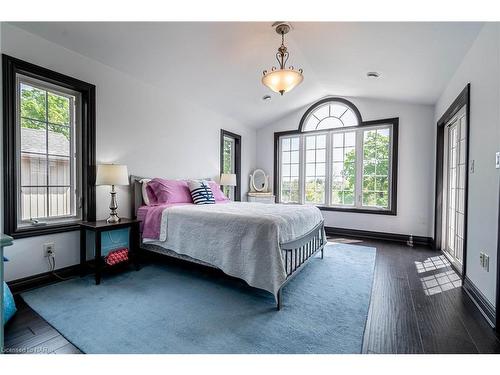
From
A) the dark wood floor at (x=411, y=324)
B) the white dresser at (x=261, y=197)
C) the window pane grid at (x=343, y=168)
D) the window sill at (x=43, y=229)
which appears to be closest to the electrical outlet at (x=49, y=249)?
the window sill at (x=43, y=229)

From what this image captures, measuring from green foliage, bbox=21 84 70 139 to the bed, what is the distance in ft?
4.25

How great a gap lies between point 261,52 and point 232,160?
2.61 meters

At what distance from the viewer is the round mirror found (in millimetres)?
5840

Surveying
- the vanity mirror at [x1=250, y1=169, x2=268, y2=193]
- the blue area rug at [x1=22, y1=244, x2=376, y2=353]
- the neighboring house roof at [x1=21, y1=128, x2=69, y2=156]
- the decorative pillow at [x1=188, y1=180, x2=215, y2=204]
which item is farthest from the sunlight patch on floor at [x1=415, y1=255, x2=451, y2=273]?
the neighboring house roof at [x1=21, y1=128, x2=69, y2=156]

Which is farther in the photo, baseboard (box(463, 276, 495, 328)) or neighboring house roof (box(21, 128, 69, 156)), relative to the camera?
neighboring house roof (box(21, 128, 69, 156))

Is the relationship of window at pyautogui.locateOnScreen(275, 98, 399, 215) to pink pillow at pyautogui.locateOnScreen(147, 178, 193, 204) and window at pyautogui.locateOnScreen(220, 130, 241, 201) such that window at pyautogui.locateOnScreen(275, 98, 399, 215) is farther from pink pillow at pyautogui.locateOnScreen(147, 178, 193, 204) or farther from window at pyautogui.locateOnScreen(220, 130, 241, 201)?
pink pillow at pyautogui.locateOnScreen(147, 178, 193, 204)

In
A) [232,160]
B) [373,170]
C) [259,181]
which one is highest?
[232,160]

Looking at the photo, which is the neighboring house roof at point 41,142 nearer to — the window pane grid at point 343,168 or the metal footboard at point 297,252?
the metal footboard at point 297,252

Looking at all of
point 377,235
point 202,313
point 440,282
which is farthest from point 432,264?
point 202,313

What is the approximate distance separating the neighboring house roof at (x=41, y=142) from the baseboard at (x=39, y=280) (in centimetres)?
127

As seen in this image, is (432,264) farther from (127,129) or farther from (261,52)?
(127,129)

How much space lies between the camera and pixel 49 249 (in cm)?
253
